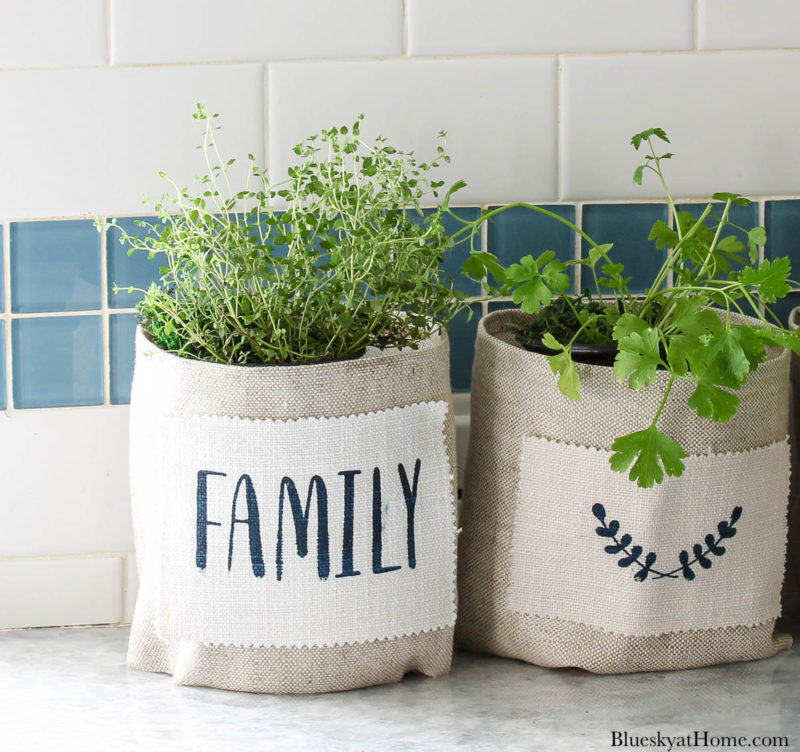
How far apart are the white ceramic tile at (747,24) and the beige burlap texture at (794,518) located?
0.25 metres

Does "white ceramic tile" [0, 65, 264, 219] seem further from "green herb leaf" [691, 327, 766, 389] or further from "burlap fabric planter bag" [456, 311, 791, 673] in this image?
"green herb leaf" [691, 327, 766, 389]

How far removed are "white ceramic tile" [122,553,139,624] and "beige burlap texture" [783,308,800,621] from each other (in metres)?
0.60

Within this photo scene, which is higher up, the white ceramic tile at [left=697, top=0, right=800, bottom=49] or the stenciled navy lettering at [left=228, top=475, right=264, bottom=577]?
the white ceramic tile at [left=697, top=0, right=800, bottom=49]

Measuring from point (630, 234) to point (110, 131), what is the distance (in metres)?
0.48

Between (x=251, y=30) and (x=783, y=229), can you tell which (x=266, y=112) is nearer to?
(x=251, y=30)

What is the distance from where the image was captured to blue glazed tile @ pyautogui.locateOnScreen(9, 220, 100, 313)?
0.87m

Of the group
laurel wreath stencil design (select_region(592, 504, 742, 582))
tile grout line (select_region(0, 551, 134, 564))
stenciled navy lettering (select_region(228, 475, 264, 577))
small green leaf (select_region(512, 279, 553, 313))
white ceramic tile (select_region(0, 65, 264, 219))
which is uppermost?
white ceramic tile (select_region(0, 65, 264, 219))

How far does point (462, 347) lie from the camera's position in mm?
928

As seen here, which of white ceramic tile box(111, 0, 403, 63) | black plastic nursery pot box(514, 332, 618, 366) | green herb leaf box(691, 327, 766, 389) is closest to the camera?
green herb leaf box(691, 327, 766, 389)

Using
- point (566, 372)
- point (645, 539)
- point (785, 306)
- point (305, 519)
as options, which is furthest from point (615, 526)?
point (785, 306)

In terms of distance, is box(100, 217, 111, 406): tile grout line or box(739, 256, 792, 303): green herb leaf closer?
box(739, 256, 792, 303): green herb leaf

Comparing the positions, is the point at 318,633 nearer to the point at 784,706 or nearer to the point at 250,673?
the point at 250,673

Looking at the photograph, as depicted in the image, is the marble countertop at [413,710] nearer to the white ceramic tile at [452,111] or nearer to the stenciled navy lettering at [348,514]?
the stenciled navy lettering at [348,514]

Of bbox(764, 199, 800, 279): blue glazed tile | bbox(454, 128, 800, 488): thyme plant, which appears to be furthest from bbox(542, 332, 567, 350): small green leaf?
bbox(764, 199, 800, 279): blue glazed tile
